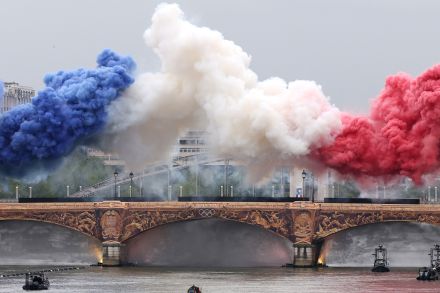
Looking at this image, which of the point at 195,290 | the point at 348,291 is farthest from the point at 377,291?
the point at 195,290

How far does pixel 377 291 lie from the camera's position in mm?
199500

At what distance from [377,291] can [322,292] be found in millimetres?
5578

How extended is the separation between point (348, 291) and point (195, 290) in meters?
18.6

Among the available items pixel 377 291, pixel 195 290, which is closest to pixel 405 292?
pixel 377 291

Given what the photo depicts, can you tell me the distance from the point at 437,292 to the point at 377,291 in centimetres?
629

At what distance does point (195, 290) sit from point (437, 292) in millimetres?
25439

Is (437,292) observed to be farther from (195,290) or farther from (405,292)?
(195,290)

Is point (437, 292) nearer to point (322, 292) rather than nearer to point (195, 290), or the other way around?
point (322, 292)

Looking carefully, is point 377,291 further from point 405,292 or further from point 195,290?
point 195,290

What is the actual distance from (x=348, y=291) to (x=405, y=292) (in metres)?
5.84

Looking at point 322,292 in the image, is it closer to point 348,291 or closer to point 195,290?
point 348,291

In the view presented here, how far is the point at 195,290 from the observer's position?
7451 inches

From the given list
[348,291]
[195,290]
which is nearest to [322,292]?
[348,291]

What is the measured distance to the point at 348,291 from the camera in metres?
200
